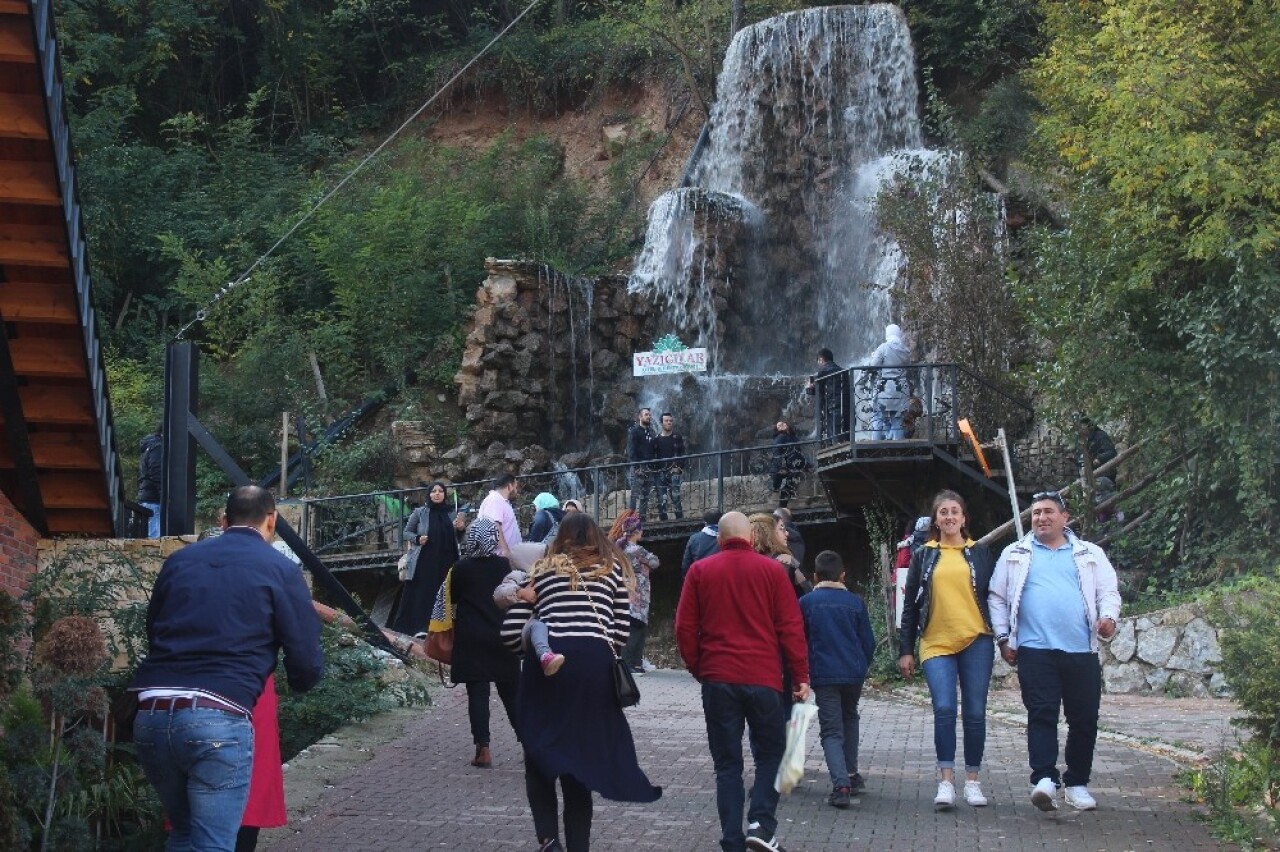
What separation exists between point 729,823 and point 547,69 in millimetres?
31674

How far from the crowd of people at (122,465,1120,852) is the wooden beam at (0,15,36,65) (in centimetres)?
360

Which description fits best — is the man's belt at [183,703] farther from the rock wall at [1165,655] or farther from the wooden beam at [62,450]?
the rock wall at [1165,655]

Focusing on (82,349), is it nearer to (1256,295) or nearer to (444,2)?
(1256,295)

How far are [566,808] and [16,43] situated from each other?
4946mm

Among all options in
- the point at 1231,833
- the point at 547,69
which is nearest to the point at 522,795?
the point at 1231,833

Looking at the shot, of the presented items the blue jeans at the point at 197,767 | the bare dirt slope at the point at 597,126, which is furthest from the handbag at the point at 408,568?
the bare dirt slope at the point at 597,126

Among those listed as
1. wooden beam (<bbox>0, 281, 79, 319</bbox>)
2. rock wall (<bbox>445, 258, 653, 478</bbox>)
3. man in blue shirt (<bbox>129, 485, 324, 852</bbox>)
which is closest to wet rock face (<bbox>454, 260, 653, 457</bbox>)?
rock wall (<bbox>445, 258, 653, 478</bbox>)

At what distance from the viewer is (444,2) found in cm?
4044

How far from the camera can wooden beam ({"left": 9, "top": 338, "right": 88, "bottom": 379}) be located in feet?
32.9

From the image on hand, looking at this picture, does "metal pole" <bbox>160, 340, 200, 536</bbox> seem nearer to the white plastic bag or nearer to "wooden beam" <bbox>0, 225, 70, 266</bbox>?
"wooden beam" <bbox>0, 225, 70, 266</bbox>

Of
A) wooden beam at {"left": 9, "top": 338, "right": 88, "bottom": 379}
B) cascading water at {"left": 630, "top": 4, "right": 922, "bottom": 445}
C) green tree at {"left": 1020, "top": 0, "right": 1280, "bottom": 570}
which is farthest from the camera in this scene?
cascading water at {"left": 630, "top": 4, "right": 922, "bottom": 445}

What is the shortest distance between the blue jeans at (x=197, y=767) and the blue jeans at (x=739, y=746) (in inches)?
99.2

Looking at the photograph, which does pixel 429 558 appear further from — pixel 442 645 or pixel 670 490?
pixel 442 645

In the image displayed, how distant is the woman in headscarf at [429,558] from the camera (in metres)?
16.3
